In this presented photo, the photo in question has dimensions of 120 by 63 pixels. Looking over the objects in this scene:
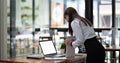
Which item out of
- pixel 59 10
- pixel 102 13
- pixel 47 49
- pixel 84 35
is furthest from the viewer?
pixel 102 13

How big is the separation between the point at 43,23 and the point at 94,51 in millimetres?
2741

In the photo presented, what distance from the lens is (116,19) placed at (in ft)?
22.9

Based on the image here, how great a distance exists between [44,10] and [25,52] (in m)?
1.55

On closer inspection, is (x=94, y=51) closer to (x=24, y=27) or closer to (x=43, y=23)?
(x=24, y=27)

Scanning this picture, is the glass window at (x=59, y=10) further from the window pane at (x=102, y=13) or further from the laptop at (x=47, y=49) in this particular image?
the laptop at (x=47, y=49)

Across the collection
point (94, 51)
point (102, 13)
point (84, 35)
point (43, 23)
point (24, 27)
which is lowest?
point (94, 51)

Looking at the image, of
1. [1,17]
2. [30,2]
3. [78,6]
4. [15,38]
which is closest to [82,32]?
[1,17]

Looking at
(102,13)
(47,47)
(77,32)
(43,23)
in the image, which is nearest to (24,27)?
(43,23)

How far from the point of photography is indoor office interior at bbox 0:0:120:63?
4.52 metres

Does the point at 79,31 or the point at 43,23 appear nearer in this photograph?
the point at 79,31

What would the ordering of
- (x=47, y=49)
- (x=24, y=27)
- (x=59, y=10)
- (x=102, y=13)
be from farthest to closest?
(x=102, y=13) < (x=59, y=10) < (x=24, y=27) < (x=47, y=49)

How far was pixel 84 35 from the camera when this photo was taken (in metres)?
3.71

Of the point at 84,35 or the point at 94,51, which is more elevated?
the point at 84,35

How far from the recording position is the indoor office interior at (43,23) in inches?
178
